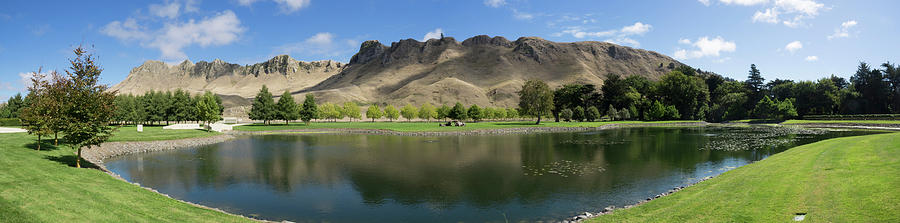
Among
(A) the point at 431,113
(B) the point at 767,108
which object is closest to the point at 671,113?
(B) the point at 767,108

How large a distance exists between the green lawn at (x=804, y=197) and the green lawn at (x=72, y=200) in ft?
46.1

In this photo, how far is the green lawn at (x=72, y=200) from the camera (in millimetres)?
9688

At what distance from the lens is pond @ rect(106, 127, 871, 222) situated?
1670 cm

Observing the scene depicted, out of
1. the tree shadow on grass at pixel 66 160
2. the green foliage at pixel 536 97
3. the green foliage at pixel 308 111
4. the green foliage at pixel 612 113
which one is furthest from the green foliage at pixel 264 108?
the green foliage at pixel 612 113

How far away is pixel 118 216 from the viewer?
10695mm

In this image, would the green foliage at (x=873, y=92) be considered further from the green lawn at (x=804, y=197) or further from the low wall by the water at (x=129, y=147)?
the low wall by the water at (x=129, y=147)

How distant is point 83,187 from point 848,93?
13643cm

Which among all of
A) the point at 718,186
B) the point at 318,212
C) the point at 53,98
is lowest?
the point at 318,212

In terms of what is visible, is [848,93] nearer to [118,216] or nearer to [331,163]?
[331,163]

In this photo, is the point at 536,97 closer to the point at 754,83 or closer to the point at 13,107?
the point at 754,83

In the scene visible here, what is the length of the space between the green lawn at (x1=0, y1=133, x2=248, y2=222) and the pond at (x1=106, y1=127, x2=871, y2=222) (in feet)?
11.4

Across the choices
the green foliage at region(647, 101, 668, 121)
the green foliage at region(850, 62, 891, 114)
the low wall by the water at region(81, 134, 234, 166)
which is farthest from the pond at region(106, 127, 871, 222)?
the green foliage at region(850, 62, 891, 114)

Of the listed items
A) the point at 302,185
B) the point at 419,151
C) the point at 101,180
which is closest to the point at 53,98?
the point at 101,180

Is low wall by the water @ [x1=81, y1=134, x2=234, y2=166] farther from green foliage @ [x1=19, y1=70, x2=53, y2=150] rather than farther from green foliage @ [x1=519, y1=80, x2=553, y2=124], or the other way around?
green foliage @ [x1=519, y1=80, x2=553, y2=124]
